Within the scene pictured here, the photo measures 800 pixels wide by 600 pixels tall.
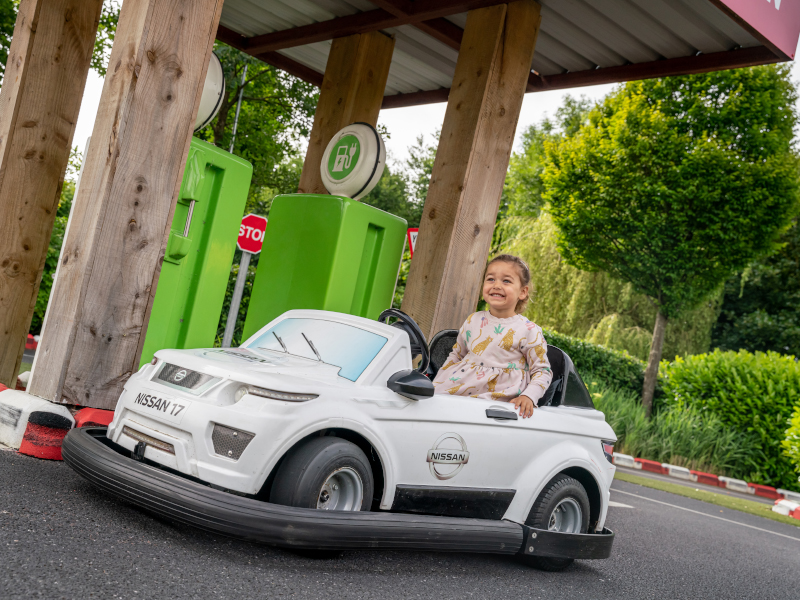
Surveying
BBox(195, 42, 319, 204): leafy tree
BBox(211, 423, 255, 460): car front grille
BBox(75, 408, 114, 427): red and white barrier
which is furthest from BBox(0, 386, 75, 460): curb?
BBox(195, 42, 319, 204): leafy tree

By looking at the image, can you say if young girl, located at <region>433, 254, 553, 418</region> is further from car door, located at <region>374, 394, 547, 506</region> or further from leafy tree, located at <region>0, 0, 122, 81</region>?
leafy tree, located at <region>0, 0, 122, 81</region>

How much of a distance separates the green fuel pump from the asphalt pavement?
A: 237 cm

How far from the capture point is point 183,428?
306cm

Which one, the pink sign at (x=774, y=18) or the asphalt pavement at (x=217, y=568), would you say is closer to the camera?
the asphalt pavement at (x=217, y=568)

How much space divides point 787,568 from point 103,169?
5.77 m

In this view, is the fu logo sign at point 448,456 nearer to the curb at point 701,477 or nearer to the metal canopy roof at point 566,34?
the metal canopy roof at point 566,34

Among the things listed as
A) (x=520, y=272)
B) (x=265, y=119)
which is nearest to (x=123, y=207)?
(x=520, y=272)

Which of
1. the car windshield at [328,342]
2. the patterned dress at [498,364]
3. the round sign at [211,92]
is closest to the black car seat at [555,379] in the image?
the patterned dress at [498,364]

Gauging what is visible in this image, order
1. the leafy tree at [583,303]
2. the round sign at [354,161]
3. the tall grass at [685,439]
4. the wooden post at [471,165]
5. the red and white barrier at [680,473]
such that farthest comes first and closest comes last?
1. the leafy tree at [583,303]
2. the tall grass at [685,439]
3. the red and white barrier at [680,473]
4. the round sign at [354,161]
5. the wooden post at [471,165]

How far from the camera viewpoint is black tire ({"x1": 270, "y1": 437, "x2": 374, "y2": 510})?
303cm

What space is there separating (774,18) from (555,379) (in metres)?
3.23

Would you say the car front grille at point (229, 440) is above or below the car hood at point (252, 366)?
below

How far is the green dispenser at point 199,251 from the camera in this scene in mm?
5004

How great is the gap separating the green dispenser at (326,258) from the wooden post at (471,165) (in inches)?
12.0
